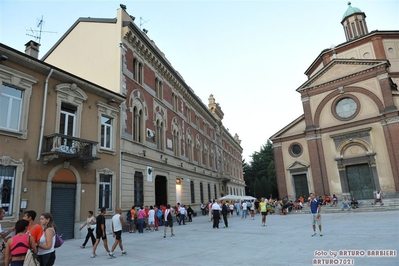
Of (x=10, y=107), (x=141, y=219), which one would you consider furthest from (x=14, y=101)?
(x=141, y=219)

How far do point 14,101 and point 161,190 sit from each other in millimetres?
13972

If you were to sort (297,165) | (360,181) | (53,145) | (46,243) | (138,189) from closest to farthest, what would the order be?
(46,243) < (53,145) < (138,189) < (360,181) < (297,165)

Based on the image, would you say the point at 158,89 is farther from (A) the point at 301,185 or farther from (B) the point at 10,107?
(A) the point at 301,185

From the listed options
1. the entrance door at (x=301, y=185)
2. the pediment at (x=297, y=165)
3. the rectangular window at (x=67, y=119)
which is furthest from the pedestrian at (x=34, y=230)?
the entrance door at (x=301, y=185)

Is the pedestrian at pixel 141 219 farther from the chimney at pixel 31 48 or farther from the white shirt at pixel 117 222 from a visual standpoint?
the chimney at pixel 31 48

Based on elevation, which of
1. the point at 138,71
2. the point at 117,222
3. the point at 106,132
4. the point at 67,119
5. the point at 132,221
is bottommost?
the point at 132,221

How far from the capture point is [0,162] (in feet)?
36.5

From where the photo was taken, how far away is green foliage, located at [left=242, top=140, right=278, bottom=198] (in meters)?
64.9

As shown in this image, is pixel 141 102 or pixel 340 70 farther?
pixel 340 70

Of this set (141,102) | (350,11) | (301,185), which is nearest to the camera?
(141,102)

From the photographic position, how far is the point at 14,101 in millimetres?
12352

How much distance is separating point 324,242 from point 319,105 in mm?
27289

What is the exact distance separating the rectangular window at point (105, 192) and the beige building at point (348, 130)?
2393cm

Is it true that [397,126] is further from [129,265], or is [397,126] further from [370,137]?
[129,265]
